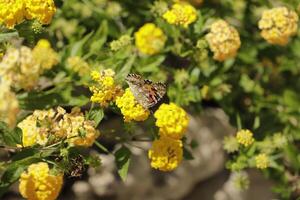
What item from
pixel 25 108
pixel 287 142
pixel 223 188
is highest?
pixel 25 108

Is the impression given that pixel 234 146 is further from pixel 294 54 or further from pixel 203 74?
pixel 294 54

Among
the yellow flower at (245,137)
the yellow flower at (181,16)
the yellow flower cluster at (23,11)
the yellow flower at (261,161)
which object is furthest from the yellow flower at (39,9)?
the yellow flower at (261,161)

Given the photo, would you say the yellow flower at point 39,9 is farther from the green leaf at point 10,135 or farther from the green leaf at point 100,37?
the green leaf at point 100,37

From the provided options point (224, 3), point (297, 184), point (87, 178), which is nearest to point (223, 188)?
point (297, 184)

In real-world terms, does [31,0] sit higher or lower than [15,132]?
higher

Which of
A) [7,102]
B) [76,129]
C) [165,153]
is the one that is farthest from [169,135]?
[7,102]

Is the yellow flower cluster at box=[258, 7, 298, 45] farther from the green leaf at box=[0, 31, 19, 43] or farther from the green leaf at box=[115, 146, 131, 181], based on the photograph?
the green leaf at box=[0, 31, 19, 43]
